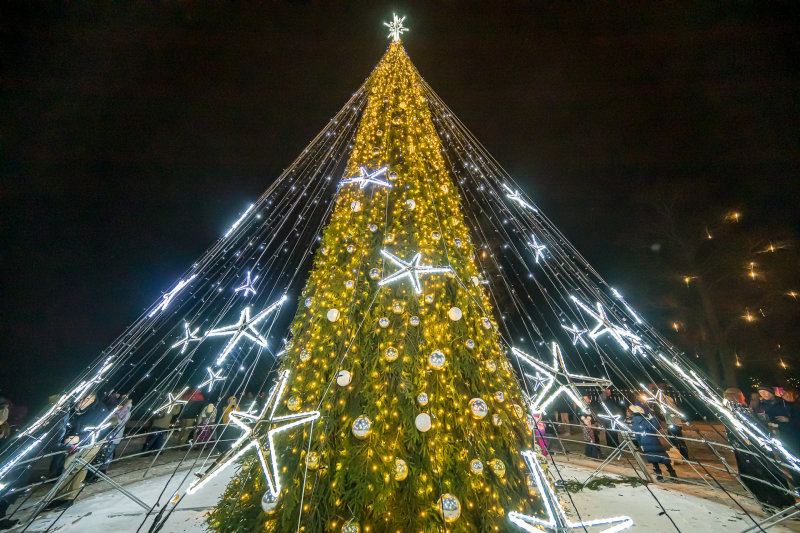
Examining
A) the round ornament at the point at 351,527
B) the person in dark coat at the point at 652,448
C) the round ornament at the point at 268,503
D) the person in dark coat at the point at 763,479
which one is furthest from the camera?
the person in dark coat at the point at 652,448

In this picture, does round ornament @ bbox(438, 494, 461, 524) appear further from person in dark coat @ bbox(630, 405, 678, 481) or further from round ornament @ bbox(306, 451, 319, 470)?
person in dark coat @ bbox(630, 405, 678, 481)

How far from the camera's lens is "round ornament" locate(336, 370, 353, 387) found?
2824 millimetres

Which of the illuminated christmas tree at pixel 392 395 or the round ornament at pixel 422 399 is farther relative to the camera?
the round ornament at pixel 422 399

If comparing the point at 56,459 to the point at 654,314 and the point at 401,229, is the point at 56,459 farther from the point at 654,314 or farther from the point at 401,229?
the point at 654,314

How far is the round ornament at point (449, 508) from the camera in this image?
7.54 ft

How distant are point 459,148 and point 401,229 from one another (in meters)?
3.47

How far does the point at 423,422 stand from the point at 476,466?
0.60 metres

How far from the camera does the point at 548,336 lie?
2262 centimetres

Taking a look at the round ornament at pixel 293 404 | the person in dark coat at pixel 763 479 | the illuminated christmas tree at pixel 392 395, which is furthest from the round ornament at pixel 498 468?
the person in dark coat at pixel 763 479

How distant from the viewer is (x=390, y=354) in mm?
2887

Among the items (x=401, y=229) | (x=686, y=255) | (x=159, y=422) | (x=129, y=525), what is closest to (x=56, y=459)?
(x=129, y=525)

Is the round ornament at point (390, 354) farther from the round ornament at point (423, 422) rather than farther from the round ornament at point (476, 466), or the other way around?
the round ornament at point (476, 466)

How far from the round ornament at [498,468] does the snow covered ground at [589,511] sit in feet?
6.66

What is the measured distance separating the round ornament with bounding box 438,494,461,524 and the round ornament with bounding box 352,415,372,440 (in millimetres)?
809
